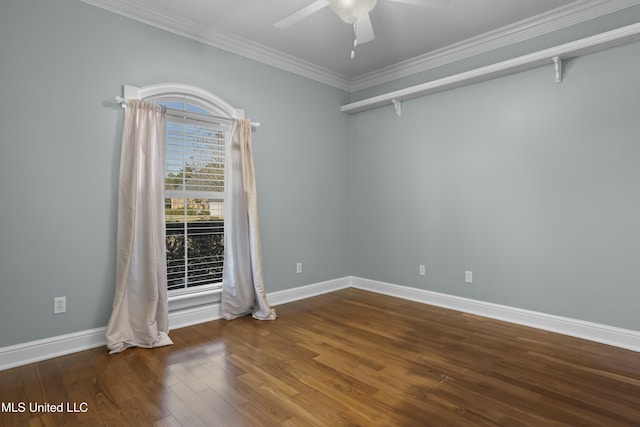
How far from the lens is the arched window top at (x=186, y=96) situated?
2965 mm

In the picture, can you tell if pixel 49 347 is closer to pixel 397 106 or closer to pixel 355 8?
pixel 355 8

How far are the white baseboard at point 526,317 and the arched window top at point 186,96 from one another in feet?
9.20

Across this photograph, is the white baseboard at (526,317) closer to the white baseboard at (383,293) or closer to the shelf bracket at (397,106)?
the white baseboard at (383,293)

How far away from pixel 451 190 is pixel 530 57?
1442 millimetres

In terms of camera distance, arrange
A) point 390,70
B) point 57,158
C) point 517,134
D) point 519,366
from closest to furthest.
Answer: point 519,366 < point 57,158 < point 517,134 < point 390,70

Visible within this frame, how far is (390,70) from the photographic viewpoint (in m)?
4.36

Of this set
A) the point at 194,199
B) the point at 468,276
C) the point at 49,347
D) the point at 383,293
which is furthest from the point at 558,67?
the point at 49,347

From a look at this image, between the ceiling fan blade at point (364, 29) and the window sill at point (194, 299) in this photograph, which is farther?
the window sill at point (194, 299)

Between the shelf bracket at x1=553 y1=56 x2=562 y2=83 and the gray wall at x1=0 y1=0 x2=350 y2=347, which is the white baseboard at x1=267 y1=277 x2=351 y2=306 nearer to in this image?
the gray wall at x1=0 y1=0 x2=350 y2=347

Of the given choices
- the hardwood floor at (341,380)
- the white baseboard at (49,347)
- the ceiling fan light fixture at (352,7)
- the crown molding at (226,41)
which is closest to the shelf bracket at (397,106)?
the crown molding at (226,41)

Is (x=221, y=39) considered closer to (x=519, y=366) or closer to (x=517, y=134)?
(x=517, y=134)

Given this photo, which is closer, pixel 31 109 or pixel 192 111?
pixel 31 109

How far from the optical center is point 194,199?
3428 millimetres

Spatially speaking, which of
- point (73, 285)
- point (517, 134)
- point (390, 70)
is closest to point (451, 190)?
point (517, 134)
